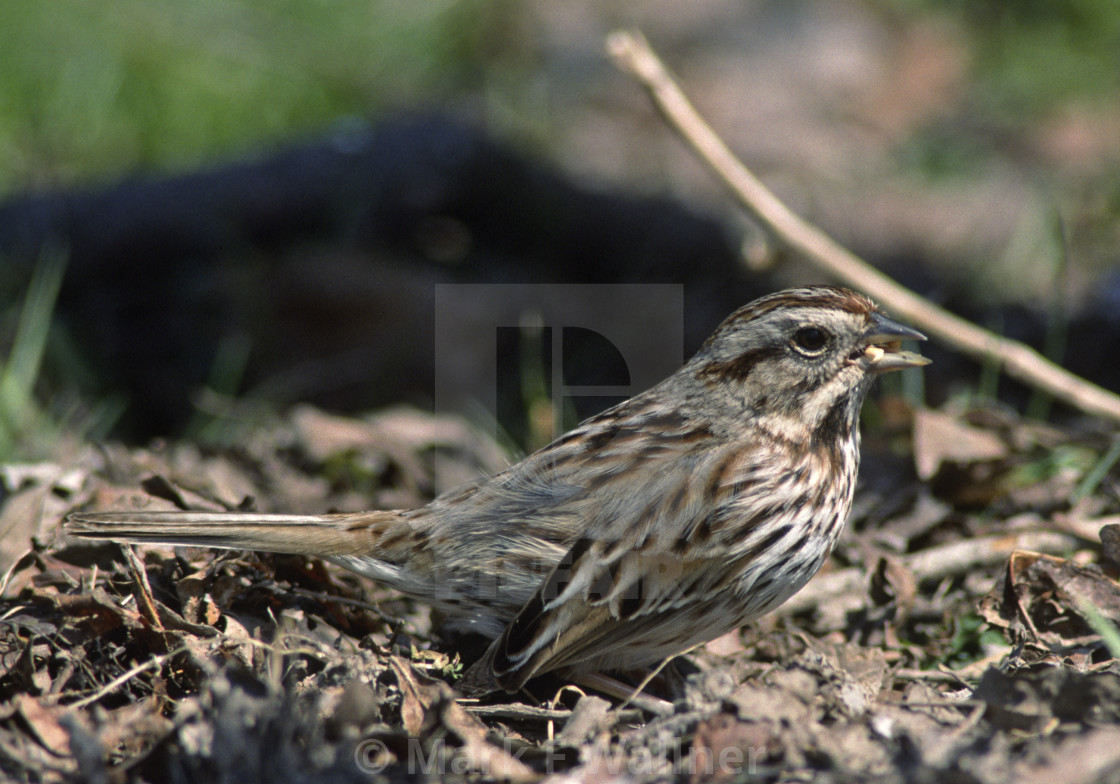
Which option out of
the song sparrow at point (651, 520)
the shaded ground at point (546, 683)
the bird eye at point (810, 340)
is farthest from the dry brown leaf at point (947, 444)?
the bird eye at point (810, 340)

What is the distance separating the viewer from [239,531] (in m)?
3.34

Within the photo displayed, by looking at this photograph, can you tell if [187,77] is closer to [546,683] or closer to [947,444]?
[947,444]

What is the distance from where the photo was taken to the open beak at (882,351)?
3490 mm

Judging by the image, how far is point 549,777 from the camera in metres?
2.52

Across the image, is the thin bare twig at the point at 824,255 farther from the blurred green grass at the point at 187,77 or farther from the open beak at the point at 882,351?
the blurred green grass at the point at 187,77

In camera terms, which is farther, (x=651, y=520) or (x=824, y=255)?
(x=824, y=255)

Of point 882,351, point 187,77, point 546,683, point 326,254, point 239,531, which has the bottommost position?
point 546,683

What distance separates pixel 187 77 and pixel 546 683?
616 centimetres

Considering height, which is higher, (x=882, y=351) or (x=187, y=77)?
(x=187, y=77)

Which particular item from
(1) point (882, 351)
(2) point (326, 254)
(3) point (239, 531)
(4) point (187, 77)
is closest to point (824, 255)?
(1) point (882, 351)

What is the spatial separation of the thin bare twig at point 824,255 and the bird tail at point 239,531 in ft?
6.65

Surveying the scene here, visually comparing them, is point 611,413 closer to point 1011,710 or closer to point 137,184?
point 1011,710

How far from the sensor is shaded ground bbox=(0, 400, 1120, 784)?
8.29ft

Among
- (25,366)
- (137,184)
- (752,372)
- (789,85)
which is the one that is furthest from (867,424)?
(789,85)
